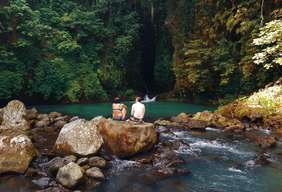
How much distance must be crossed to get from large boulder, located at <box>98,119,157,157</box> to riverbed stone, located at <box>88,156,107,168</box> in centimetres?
104

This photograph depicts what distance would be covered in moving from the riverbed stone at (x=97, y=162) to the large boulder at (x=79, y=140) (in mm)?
286

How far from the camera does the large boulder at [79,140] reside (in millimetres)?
11617

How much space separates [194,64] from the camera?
26000mm

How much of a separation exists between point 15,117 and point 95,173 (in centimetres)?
852

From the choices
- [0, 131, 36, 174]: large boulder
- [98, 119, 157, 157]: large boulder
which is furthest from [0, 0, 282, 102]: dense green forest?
[0, 131, 36, 174]: large boulder

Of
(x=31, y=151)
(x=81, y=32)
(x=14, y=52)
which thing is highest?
(x=81, y=32)

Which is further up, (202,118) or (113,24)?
(113,24)

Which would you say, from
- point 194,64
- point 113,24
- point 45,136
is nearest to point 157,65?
point 113,24

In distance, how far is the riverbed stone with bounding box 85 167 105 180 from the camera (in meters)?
10.3

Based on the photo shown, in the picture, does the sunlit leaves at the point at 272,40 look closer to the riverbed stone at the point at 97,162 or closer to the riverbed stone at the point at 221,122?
the riverbed stone at the point at 221,122

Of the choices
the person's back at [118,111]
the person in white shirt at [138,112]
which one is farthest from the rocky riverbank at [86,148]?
the person's back at [118,111]

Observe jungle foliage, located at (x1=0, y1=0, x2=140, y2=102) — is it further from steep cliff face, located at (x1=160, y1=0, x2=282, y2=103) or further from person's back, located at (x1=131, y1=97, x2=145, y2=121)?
person's back, located at (x1=131, y1=97, x2=145, y2=121)

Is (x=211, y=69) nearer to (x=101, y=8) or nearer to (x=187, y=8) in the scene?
(x=187, y=8)

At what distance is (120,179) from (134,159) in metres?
1.81
